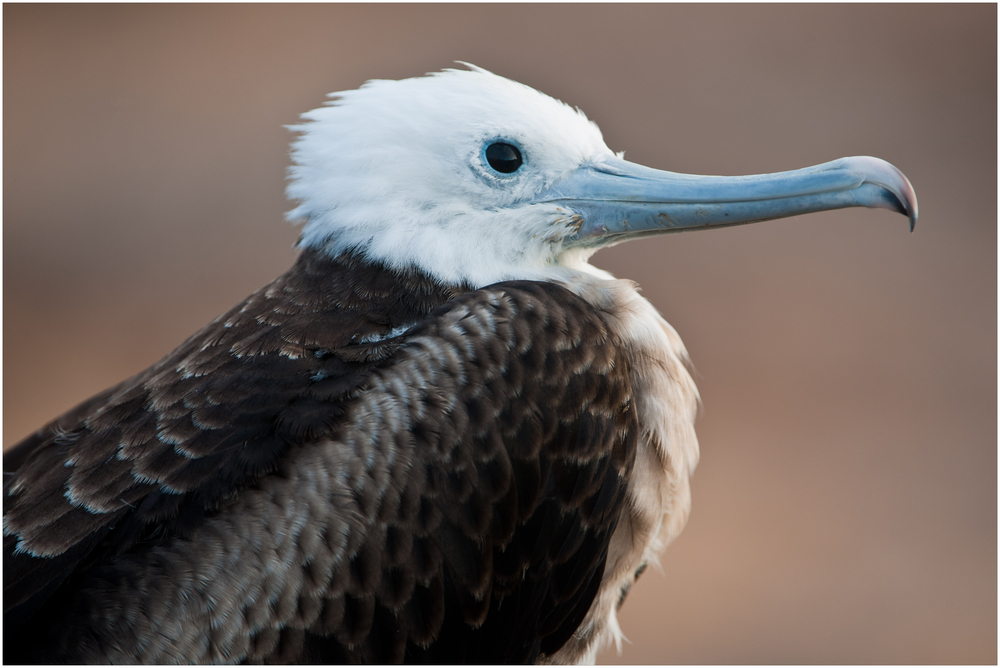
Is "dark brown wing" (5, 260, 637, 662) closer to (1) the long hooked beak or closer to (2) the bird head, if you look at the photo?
(2) the bird head

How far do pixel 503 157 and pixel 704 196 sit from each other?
48 cm

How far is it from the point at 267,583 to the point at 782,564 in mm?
4406

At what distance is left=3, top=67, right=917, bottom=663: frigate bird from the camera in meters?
1.69

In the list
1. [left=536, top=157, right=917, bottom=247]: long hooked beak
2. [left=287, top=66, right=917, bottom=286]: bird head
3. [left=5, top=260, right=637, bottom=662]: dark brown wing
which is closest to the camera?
[left=5, top=260, right=637, bottom=662]: dark brown wing

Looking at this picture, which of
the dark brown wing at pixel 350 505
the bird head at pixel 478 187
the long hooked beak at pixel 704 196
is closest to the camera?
the dark brown wing at pixel 350 505

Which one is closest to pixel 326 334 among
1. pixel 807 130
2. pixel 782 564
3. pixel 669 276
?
pixel 782 564

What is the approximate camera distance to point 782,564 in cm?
540

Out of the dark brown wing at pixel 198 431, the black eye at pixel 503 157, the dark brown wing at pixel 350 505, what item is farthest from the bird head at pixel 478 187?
the dark brown wing at pixel 350 505

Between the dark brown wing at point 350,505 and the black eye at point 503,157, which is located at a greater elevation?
the black eye at point 503,157

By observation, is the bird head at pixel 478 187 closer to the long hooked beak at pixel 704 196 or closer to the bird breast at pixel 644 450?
the long hooked beak at pixel 704 196

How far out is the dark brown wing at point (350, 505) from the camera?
66.4 inches

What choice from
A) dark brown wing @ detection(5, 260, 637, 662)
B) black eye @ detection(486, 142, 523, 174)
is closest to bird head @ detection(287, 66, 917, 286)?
black eye @ detection(486, 142, 523, 174)

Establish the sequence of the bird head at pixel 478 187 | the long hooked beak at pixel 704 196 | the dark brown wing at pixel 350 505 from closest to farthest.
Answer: the dark brown wing at pixel 350 505, the long hooked beak at pixel 704 196, the bird head at pixel 478 187

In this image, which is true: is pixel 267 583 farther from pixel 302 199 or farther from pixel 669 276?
pixel 669 276
